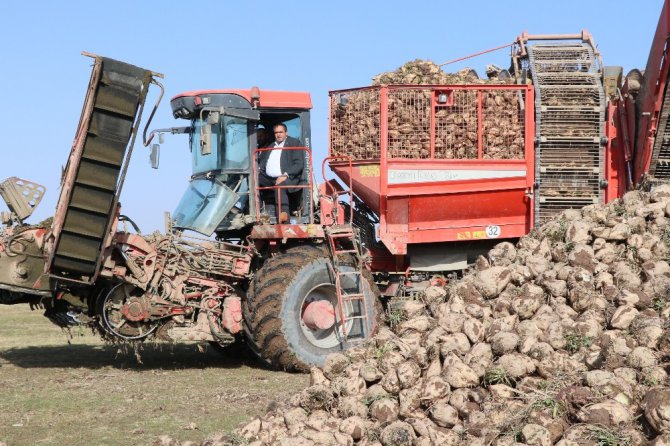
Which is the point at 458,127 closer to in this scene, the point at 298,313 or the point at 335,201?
the point at 335,201

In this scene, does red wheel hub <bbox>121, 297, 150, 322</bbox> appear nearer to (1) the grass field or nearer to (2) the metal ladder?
(1) the grass field

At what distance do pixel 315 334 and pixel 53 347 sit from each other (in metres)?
4.46

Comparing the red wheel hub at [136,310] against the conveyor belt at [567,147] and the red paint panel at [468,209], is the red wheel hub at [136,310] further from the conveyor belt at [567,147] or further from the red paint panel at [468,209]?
the conveyor belt at [567,147]

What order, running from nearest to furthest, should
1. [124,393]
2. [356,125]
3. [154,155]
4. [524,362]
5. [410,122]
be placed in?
1. [524,362]
2. [124,393]
3. [154,155]
4. [410,122]
5. [356,125]

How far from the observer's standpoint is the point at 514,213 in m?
12.1

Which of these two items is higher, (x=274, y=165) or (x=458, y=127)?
(x=458, y=127)

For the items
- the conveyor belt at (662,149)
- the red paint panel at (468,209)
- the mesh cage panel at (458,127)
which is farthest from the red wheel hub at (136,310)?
the conveyor belt at (662,149)

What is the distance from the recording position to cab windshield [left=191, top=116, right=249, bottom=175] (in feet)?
38.3

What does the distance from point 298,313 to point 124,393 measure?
217cm

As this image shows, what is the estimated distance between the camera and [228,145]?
1169cm

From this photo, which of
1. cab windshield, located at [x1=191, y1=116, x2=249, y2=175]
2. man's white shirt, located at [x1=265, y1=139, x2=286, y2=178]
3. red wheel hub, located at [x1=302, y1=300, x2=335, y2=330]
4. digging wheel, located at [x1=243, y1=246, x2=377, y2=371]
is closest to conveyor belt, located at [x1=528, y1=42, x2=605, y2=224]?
digging wheel, located at [x1=243, y1=246, x2=377, y2=371]

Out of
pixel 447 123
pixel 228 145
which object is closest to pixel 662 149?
pixel 447 123

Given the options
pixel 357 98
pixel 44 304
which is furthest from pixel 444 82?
pixel 44 304

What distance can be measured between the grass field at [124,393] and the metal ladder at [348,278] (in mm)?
1044
